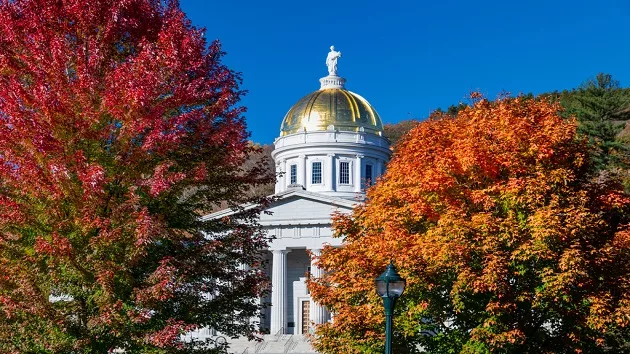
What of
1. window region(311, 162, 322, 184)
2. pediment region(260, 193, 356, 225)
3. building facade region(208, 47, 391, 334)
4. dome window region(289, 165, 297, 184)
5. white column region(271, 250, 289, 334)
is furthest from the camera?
dome window region(289, 165, 297, 184)

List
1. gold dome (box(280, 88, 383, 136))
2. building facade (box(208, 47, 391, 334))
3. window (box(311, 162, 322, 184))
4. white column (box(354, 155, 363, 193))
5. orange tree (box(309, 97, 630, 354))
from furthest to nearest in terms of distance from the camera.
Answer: window (box(311, 162, 322, 184))
white column (box(354, 155, 363, 193))
gold dome (box(280, 88, 383, 136))
building facade (box(208, 47, 391, 334))
orange tree (box(309, 97, 630, 354))

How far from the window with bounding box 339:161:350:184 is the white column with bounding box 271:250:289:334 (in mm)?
11893

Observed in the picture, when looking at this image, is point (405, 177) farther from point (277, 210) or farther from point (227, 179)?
point (277, 210)

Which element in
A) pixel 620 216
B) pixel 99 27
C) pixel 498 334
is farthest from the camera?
pixel 620 216

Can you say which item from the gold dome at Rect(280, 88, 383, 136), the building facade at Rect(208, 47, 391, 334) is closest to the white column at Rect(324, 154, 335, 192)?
the building facade at Rect(208, 47, 391, 334)

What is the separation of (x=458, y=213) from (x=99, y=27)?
1004 cm

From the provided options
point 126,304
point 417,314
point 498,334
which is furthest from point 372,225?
point 126,304

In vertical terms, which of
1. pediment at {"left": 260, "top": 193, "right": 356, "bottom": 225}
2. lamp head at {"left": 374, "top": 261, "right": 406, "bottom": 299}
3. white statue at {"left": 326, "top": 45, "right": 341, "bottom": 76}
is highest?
white statue at {"left": 326, "top": 45, "right": 341, "bottom": 76}

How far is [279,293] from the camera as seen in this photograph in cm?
5300

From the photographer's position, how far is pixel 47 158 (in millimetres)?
16188

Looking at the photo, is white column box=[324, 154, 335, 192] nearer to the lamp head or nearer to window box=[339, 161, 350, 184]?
window box=[339, 161, 350, 184]

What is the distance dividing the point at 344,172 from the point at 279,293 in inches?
567

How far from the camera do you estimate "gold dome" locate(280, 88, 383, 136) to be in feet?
205

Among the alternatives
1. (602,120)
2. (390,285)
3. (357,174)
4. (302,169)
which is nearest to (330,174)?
(357,174)
